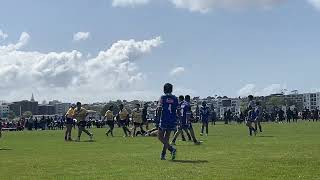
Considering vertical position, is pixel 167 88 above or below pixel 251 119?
above

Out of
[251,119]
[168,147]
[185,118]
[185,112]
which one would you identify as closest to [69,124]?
[251,119]

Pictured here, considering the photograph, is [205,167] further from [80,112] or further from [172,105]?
[80,112]

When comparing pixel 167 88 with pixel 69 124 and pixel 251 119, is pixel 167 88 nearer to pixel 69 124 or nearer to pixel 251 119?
pixel 69 124

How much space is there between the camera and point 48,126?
8819cm

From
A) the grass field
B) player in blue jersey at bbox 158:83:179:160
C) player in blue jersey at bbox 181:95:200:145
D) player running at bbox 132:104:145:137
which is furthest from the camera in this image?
player running at bbox 132:104:145:137

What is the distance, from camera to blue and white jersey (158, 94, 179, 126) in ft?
62.0

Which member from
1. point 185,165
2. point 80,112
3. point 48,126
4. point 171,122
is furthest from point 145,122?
point 48,126

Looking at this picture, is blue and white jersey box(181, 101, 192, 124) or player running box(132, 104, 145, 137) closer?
blue and white jersey box(181, 101, 192, 124)

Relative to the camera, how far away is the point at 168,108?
18938 mm

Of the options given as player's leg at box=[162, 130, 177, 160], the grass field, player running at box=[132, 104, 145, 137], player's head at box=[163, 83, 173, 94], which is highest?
player's head at box=[163, 83, 173, 94]

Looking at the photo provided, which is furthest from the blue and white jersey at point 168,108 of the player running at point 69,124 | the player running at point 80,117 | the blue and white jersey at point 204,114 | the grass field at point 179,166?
the blue and white jersey at point 204,114

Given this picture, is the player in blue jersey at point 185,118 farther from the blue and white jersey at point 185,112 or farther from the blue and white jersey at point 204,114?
the blue and white jersey at point 204,114

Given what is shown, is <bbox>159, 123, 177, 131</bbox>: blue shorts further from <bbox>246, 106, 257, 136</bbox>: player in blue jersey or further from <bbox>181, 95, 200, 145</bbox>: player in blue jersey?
<bbox>246, 106, 257, 136</bbox>: player in blue jersey

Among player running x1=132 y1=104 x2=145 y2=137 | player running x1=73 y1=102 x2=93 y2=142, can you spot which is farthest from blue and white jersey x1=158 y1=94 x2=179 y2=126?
player running x1=132 y1=104 x2=145 y2=137
